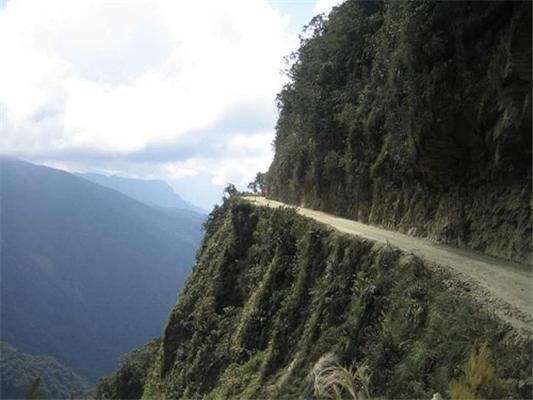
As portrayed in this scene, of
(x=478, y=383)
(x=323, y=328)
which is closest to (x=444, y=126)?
(x=323, y=328)

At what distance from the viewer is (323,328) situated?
12.3m

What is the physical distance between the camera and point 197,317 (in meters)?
25.2

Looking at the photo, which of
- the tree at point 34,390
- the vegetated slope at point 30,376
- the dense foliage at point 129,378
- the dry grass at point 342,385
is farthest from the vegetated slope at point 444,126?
the vegetated slope at point 30,376

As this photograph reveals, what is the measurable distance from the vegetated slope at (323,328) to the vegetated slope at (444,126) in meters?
2.91

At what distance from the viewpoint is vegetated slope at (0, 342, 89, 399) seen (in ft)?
280

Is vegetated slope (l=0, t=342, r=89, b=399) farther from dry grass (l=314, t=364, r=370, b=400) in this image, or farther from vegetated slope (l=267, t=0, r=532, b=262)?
dry grass (l=314, t=364, r=370, b=400)

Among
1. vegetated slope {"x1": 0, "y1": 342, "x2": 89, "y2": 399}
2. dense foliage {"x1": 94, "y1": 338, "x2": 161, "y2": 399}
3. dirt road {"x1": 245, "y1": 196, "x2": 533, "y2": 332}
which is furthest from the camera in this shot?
vegetated slope {"x1": 0, "y1": 342, "x2": 89, "y2": 399}

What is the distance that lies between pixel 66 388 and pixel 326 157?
85188 millimetres

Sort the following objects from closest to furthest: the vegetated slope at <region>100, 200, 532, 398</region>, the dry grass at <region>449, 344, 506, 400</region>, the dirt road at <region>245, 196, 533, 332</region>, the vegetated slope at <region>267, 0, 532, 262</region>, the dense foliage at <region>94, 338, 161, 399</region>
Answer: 1. the dry grass at <region>449, 344, 506, 400</region>
2. the vegetated slope at <region>100, 200, 532, 398</region>
3. the dirt road at <region>245, 196, 533, 332</region>
4. the vegetated slope at <region>267, 0, 532, 262</region>
5. the dense foliage at <region>94, 338, 161, 399</region>

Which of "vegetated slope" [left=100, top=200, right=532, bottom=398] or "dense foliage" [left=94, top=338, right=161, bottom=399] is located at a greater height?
"vegetated slope" [left=100, top=200, right=532, bottom=398]

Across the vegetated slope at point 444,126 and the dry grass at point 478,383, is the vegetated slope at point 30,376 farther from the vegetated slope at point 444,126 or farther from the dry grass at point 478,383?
the dry grass at point 478,383

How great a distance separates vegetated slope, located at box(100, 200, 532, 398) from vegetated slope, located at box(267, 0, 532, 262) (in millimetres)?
2911

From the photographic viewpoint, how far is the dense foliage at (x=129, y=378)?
143 ft

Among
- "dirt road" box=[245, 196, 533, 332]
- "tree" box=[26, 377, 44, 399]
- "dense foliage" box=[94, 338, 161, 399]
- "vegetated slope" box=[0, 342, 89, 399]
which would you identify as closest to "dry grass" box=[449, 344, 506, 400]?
"dirt road" box=[245, 196, 533, 332]
